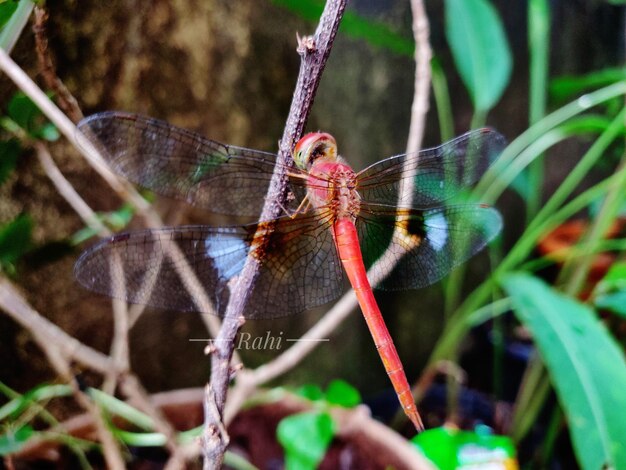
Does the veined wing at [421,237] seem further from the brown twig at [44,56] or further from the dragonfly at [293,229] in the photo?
the brown twig at [44,56]

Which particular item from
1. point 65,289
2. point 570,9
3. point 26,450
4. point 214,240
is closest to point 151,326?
point 65,289

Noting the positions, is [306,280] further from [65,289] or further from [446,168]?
[65,289]

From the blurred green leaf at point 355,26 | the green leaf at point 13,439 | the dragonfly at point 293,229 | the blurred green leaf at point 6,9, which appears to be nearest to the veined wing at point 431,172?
the dragonfly at point 293,229

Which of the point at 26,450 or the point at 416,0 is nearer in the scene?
the point at 416,0

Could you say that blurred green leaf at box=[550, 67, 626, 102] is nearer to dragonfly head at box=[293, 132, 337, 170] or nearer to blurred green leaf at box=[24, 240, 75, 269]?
dragonfly head at box=[293, 132, 337, 170]

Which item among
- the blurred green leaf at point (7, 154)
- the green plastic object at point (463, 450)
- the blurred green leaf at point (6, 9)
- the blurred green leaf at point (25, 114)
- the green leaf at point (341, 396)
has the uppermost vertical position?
the blurred green leaf at point (6, 9)

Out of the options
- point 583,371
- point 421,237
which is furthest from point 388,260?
point 583,371
